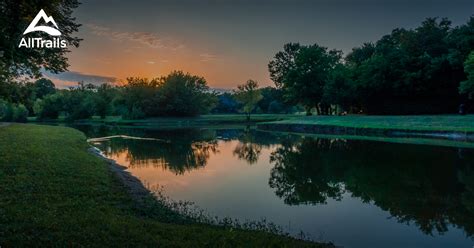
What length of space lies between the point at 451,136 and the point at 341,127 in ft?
42.6

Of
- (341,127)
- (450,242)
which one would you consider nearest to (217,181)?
(450,242)

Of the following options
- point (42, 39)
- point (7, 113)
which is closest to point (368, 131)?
point (42, 39)

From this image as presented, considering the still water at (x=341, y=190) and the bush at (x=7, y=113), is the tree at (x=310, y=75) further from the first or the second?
the bush at (x=7, y=113)

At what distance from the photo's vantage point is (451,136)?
102ft

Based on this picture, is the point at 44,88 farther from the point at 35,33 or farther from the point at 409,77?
the point at 35,33

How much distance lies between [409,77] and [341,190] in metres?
39.3

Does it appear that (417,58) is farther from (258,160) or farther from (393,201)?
(393,201)

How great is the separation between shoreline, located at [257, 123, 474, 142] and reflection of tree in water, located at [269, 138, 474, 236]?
793 cm

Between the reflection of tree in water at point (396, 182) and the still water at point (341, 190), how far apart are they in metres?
0.03

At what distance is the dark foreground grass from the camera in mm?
6266

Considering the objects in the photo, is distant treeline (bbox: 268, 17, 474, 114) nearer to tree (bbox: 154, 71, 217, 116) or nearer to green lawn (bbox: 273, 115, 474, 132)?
green lawn (bbox: 273, 115, 474, 132)

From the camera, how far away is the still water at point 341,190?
29.5 ft

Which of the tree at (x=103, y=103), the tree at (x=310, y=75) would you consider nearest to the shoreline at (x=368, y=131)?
the tree at (x=310, y=75)

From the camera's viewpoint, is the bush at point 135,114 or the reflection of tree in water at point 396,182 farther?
the bush at point 135,114
